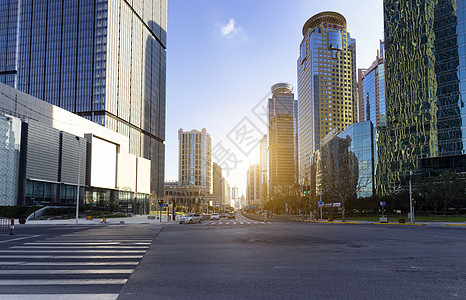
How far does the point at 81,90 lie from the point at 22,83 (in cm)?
2454

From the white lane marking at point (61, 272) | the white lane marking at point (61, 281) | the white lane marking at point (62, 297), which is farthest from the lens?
the white lane marking at point (61, 272)

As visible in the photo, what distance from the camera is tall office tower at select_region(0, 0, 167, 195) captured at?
108 meters

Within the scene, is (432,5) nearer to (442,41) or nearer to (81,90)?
(442,41)

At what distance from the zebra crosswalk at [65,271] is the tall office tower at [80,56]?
98.4m

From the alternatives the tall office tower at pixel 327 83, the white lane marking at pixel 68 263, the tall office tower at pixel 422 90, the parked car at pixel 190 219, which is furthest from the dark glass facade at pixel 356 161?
the white lane marking at pixel 68 263

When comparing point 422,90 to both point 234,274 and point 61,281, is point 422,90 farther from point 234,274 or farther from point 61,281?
point 61,281

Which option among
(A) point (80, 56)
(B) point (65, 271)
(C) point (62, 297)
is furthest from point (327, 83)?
(C) point (62, 297)

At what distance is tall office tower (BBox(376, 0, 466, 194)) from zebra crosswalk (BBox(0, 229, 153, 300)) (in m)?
89.2

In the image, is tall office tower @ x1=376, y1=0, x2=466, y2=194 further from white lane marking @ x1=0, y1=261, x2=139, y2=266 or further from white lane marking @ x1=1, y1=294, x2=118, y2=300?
white lane marking @ x1=1, y1=294, x2=118, y2=300

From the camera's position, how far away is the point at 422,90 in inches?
3506

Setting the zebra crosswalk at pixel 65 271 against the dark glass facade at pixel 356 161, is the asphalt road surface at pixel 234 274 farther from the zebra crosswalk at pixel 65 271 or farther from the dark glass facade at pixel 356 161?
the dark glass facade at pixel 356 161

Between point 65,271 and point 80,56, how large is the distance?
11583cm

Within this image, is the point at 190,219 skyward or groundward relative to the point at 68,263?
groundward

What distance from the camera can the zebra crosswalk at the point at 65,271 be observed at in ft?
25.0
